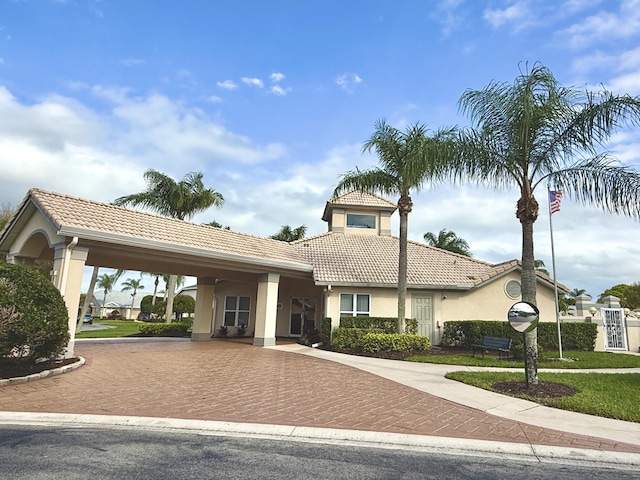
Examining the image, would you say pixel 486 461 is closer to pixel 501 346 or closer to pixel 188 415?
pixel 188 415

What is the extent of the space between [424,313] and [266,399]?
12.9 meters

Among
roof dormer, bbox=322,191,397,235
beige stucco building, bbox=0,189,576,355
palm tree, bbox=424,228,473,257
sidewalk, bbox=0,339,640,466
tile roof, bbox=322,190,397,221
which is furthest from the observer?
palm tree, bbox=424,228,473,257

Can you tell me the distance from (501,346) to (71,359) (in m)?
13.8

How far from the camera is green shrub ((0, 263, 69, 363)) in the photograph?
28.6ft

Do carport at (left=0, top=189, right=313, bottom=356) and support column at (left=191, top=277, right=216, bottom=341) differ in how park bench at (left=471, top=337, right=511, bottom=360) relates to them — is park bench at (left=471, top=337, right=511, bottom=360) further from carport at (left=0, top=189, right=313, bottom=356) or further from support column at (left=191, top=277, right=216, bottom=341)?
support column at (left=191, top=277, right=216, bottom=341)

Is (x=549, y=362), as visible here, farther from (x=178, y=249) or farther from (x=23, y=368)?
(x=23, y=368)

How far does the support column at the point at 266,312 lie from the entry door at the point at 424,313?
686cm

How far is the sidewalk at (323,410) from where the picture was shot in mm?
5715

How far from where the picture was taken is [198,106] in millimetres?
15414

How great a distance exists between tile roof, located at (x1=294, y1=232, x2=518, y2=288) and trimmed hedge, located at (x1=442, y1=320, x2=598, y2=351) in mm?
1956

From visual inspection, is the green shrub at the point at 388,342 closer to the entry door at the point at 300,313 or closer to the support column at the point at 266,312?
the support column at the point at 266,312

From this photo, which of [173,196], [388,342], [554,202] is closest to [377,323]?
[388,342]

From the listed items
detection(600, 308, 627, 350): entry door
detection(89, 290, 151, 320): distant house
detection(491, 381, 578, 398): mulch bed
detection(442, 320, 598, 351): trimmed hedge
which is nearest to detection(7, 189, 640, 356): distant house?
detection(442, 320, 598, 351): trimmed hedge

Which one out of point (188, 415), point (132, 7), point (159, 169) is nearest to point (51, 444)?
point (188, 415)
